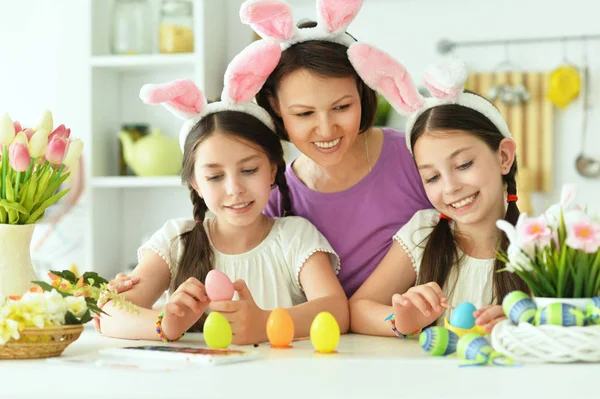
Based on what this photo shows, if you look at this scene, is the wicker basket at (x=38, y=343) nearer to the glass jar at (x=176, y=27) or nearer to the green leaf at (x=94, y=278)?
the green leaf at (x=94, y=278)

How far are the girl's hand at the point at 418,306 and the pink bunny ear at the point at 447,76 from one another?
43cm

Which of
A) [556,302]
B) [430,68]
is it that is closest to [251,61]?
[430,68]

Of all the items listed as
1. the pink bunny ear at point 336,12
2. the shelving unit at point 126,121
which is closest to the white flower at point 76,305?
the pink bunny ear at point 336,12

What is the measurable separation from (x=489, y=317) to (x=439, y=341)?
10 centimetres

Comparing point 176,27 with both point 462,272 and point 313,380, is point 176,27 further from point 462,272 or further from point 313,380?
point 313,380

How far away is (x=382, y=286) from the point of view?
164 centimetres

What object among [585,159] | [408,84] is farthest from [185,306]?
[585,159]

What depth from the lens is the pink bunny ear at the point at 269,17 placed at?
5.17ft

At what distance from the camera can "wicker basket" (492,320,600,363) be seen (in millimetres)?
1018

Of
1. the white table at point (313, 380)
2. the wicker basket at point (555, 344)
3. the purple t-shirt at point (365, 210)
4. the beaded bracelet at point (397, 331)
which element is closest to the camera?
the white table at point (313, 380)

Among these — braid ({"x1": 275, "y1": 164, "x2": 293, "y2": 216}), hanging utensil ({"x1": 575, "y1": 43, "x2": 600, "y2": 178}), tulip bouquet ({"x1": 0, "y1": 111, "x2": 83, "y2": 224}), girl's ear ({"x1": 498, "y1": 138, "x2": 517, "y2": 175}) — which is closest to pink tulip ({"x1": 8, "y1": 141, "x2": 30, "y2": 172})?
tulip bouquet ({"x1": 0, "y1": 111, "x2": 83, "y2": 224})

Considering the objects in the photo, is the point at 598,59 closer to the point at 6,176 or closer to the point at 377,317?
the point at 377,317

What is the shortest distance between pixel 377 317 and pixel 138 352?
0.52 metres

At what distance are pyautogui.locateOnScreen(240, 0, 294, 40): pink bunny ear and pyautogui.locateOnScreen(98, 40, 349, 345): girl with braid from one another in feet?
0.17
